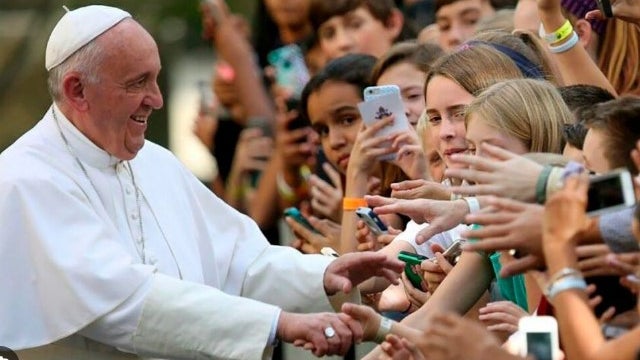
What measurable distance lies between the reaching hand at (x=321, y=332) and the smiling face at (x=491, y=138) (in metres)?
0.78

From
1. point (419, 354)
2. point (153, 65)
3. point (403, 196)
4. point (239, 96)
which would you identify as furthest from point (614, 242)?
point (239, 96)

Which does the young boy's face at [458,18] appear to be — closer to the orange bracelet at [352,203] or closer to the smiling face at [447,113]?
the orange bracelet at [352,203]

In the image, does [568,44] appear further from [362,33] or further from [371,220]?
[362,33]

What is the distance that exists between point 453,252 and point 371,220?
2.93ft

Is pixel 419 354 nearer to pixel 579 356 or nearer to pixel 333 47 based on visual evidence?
pixel 579 356

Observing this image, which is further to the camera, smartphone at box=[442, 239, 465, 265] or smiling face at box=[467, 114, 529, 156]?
smartphone at box=[442, 239, 465, 265]

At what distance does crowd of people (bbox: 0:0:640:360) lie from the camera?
6.63 metres

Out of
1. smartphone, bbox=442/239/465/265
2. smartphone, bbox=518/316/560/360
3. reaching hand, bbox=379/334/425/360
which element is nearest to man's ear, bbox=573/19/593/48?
smartphone, bbox=442/239/465/265

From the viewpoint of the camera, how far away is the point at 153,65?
8.59m

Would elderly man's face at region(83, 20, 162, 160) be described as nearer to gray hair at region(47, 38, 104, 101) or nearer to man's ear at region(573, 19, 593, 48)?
gray hair at region(47, 38, 104, 101)

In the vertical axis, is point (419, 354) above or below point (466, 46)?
below

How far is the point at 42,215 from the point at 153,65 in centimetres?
76

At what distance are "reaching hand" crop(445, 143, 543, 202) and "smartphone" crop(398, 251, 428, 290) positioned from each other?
1.70m

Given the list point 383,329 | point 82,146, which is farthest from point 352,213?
point 383,329
